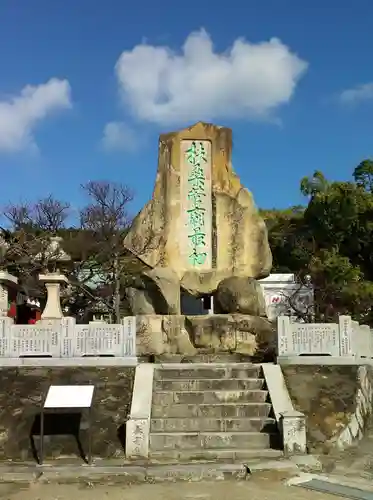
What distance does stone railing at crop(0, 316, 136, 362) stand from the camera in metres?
11.1

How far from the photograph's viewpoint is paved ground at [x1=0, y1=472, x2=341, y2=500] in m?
7.01

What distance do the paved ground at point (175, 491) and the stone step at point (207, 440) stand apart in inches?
50.9

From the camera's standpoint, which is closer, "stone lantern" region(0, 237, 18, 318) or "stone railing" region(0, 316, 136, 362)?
"stone railing" region(0, 316, 136, 362)

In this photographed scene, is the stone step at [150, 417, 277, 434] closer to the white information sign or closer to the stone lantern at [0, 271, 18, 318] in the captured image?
the white information sign

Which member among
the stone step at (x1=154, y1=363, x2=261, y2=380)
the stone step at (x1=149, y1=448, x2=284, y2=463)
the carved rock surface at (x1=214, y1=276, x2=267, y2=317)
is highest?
the carved rock surface at (x1=214, y1=276, x2=267, y2=317)

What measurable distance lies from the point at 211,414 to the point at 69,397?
2.52 metres

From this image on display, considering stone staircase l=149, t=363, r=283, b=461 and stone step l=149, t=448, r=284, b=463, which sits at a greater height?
stone staircase l=149, t=363, r=283, b=461

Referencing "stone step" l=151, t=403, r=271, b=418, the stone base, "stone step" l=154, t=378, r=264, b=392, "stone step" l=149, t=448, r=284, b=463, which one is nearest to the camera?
"stone step" l=149, t=448, r=284, b=463

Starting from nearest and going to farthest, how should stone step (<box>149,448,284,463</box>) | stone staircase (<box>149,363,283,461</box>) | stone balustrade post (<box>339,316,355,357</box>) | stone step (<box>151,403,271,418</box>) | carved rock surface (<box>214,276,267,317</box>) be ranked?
stone step (<box>149,448,284,463</box>), stone staircase (<box>149,363,283,461</box>), stone step (<box>151,403,271,418</box>), stone balustrade post (<box>339,316,355,357</box>), carved rock surface (<box>214,276,267,317</box>)

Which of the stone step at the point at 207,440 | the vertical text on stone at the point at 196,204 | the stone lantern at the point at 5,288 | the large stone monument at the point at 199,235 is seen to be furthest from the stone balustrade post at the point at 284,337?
the stone lantern at the point at 5,288

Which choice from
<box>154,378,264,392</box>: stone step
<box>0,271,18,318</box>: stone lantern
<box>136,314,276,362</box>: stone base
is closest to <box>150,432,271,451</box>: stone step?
<box>154,378,264,392</box>: stone step

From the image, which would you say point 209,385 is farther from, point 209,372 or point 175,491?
point 175,491

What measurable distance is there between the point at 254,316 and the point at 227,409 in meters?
4.46

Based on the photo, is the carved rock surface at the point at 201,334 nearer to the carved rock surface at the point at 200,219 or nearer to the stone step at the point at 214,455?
the carved rock surface at the point at 200,219
